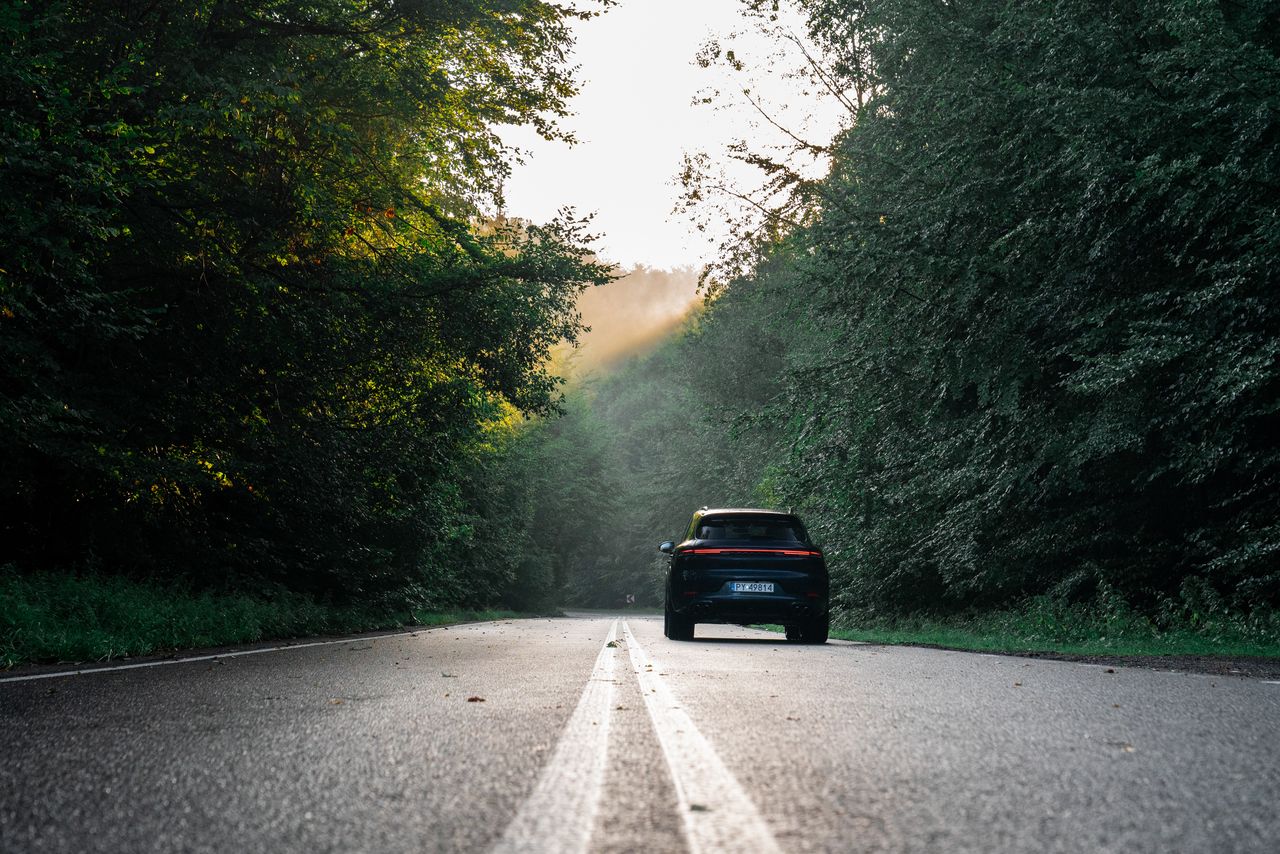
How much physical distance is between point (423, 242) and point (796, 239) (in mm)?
7857

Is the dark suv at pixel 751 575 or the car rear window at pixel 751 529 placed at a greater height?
the car rear window at pixel 751 529

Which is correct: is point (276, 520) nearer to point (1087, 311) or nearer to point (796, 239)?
point (796, 239)

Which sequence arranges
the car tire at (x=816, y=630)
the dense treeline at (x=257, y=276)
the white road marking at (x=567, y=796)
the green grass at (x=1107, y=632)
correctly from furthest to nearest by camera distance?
the car tire at (x=816, y=630) < the green grass at (x=1107, y=632) < the dense treeline at (x=257, y=276) < the white road marking at (x=567, y=796)

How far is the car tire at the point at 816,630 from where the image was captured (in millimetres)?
14404

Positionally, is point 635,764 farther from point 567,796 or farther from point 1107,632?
point 1107,632

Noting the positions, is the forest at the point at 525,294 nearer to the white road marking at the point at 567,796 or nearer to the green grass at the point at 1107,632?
the green grass at the point at 1107,632

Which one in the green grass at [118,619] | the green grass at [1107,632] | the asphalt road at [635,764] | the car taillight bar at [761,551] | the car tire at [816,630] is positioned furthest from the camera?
the car tire at [816,630]

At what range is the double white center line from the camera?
2904mm

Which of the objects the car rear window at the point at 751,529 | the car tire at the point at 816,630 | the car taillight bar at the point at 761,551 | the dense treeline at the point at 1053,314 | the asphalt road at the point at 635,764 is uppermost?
the dense treeline at the point at 1053,314

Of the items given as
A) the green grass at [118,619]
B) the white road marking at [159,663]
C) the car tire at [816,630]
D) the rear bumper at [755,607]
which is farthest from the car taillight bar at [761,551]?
the green grass at [118,619]

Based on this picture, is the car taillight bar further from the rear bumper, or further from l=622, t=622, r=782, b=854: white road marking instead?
l=622, t=622, r=782, b=854: white road marking

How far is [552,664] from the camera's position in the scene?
9812mm

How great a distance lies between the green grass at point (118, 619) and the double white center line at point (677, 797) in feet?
20.7

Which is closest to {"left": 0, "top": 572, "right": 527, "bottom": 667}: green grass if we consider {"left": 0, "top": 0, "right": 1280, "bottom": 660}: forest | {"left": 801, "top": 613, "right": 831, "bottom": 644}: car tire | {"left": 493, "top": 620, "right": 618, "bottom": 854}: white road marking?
{"left": 0, "top": 0, "right": 1280, "bottom": 660}: forest
